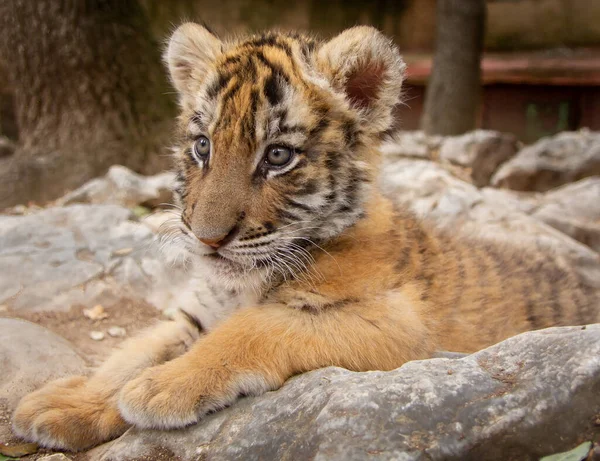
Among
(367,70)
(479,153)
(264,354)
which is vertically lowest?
(264,354)

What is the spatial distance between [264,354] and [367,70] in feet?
4.89

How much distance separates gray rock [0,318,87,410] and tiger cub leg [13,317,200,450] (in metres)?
0.21

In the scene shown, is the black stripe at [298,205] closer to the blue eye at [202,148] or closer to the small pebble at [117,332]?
the blue eye at [202,148]

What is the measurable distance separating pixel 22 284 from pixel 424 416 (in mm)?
3123

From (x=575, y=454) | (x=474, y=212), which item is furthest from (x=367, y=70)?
(x=474, y=212)

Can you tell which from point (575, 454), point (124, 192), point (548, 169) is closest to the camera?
point (575, 454)

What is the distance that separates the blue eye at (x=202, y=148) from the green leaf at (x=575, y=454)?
2.02 meters

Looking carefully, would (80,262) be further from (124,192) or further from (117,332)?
(124,192)

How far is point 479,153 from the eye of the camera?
28.6ft

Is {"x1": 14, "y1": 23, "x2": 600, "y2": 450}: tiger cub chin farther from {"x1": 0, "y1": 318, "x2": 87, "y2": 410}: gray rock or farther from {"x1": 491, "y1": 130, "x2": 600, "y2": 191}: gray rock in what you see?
{"x1": 491, "y1": 130, "x2": 600, "y2": 191}: gray rock

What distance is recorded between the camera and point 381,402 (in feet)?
7.45

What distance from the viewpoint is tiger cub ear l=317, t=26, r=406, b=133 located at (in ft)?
10.2

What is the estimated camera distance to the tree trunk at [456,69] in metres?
10.3

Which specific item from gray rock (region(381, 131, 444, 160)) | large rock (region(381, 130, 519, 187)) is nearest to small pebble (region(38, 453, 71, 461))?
gray rock (region(381, 131, 444, 160))
